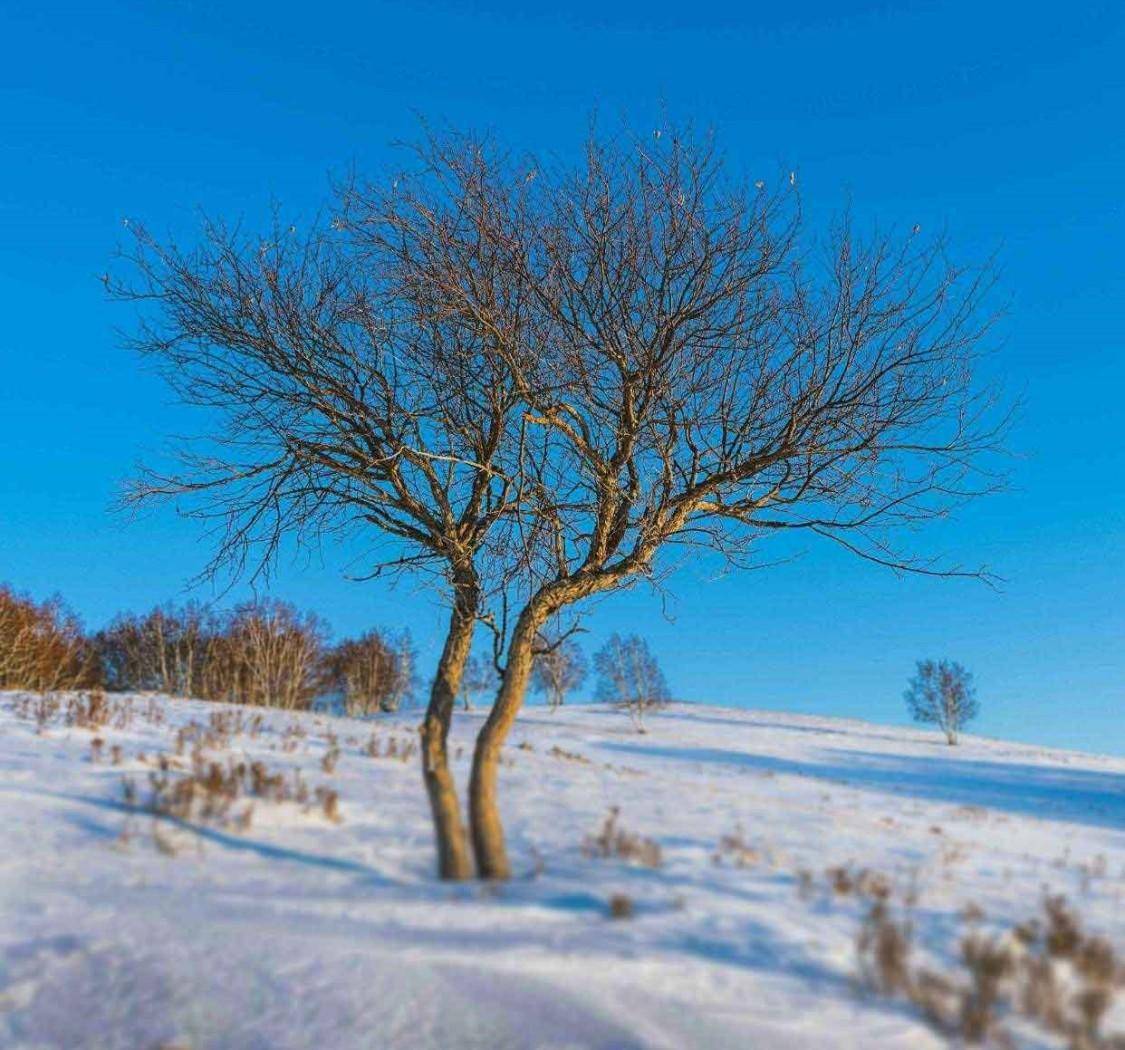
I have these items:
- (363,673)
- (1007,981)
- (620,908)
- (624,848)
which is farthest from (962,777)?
(363,673)

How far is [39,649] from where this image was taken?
37.9 metres

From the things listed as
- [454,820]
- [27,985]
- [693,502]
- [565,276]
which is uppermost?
[565,276]

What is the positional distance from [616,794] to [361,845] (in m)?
2.49

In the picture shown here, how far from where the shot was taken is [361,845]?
4691 millimetres

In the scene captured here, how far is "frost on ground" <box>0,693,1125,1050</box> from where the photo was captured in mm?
3076

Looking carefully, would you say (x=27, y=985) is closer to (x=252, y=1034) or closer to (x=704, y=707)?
(x=252, y=1034)

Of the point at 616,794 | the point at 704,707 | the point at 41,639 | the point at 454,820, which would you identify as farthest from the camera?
the point at 704,707

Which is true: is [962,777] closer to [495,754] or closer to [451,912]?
[495,754]

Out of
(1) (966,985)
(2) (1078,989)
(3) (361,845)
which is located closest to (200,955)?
(3) (361,845)

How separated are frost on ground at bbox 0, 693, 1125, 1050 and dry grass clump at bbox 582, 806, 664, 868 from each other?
0.05ft

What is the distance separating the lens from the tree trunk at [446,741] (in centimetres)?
441

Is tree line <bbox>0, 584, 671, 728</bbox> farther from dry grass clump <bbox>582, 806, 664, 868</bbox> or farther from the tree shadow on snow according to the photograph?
dry grass clump <bbox>582, 806, 664, 868</bbox>

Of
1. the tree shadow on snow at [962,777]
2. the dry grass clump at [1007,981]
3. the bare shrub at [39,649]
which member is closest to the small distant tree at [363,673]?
the bare shrub at [39,649]

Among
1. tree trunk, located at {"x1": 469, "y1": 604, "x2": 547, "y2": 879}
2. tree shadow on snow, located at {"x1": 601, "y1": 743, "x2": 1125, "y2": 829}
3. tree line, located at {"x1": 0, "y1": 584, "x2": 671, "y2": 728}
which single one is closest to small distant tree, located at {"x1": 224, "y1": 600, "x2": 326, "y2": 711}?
tree line, located at {"x1": 0, "y1": 584, "x2": 671, "y2": 728}
